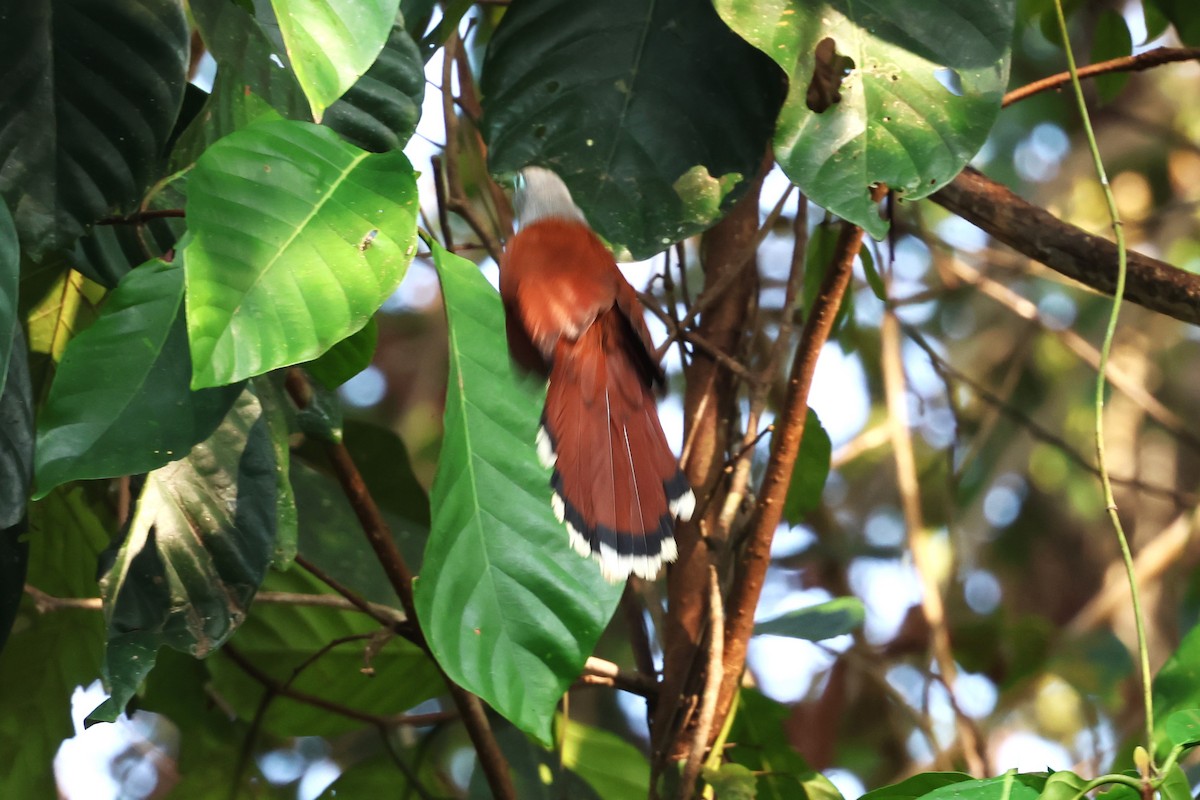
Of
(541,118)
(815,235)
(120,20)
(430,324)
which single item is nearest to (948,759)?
(815,235)

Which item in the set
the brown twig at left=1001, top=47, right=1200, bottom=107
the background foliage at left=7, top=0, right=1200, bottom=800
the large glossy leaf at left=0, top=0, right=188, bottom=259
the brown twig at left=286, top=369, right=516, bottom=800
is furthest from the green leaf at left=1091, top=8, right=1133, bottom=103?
the large glossy leaf at left=0, top=0, right=188, bottom=259

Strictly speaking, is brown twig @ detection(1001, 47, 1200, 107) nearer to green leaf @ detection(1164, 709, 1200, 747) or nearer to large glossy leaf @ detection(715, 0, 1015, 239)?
large glossy leaf @ detection(715, 0, 1015, 239)

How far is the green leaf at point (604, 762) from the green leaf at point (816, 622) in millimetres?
268

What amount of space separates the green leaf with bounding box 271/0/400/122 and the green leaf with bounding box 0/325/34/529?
36 centimetres

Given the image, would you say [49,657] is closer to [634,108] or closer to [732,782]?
[732,782]

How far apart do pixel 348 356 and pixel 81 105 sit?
33 cm

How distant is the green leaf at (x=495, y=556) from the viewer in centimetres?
85

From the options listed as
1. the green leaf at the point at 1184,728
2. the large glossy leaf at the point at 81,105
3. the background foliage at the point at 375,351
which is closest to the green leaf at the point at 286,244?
the background foliage at the point at 375,351

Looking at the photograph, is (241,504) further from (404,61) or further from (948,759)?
(948,759)

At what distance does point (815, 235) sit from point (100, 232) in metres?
1.00

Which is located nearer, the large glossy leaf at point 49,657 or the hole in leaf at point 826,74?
the hole in leaf at point 826,74

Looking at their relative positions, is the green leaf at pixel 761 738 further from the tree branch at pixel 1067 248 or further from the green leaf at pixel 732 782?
the tree branch at pixel 1067 248

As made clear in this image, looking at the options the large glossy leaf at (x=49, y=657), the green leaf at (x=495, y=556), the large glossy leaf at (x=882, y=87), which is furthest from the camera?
the large glossy leaf at (x=49, y=657)

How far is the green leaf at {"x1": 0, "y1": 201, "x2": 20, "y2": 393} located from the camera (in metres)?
0.79
